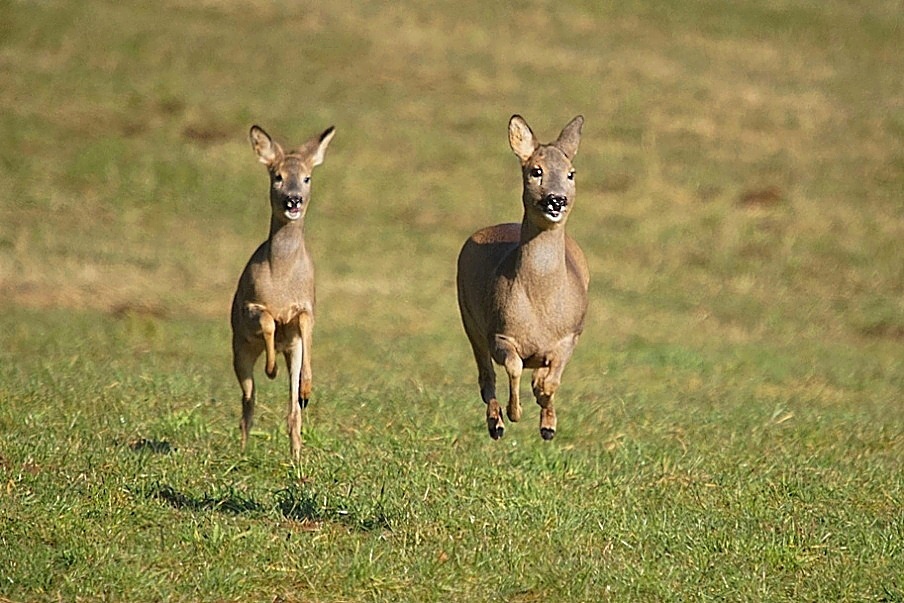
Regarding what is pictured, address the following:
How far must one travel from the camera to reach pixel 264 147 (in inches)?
419

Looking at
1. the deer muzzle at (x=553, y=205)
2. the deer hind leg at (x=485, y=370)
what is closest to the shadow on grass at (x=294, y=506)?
the deer hind leg at (x=485, y=370)

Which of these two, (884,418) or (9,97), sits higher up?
(9,97)

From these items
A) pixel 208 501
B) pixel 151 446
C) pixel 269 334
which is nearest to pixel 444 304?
pixel 269 334

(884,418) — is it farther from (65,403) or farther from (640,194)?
(640,194)

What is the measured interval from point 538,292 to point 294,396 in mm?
2298

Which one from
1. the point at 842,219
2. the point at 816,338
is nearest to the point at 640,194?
the point at 842,219

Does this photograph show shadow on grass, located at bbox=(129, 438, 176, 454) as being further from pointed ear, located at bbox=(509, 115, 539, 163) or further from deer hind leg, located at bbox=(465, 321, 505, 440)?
pointed ear, located at bbox=(509, 115, 539, 163)

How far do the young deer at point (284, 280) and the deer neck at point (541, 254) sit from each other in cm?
208

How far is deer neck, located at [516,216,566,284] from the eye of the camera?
29.0ft

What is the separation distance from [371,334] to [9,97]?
11.6 meters

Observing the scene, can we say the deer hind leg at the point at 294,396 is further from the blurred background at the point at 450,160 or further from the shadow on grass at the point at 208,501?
the blurred background at the point at 450,160

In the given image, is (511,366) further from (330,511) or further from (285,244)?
(285,244)

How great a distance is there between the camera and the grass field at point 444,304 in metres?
7.89

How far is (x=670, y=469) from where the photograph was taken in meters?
10.2
